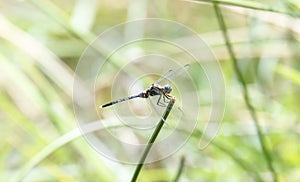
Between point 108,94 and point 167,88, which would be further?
point 108,94

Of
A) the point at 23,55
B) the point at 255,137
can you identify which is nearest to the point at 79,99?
the point at 23,55

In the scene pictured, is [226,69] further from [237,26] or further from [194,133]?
[194,133]

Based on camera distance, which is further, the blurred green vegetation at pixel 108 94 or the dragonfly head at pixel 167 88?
the blurred green vegetation at pixel 108 94

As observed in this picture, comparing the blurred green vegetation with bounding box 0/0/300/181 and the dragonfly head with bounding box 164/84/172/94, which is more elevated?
the blurred green vegetation with bounding box 0/0/300/181

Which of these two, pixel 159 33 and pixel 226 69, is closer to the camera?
pixel 226 69

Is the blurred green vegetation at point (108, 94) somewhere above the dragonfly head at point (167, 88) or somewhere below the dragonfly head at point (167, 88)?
above

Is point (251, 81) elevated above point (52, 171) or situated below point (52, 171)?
above

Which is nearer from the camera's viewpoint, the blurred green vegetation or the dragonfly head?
the dragonfly head

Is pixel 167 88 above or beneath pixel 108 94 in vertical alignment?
beneath
